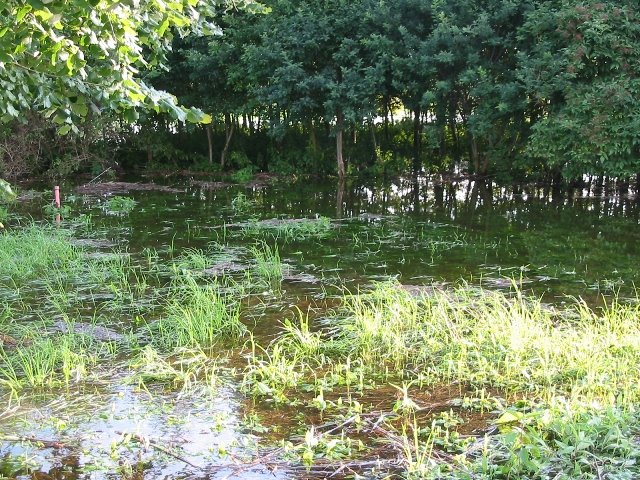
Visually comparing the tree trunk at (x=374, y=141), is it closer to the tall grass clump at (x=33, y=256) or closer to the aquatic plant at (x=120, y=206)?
the aquatic plant at (x=120, y=206)

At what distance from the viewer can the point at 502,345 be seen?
526cm

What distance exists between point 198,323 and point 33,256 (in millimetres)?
3594

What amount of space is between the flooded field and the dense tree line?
202 inches

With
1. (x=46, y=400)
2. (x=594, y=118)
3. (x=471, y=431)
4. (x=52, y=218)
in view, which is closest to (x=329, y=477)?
(x=471, y=431)

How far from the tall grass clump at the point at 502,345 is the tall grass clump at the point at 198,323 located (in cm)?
99

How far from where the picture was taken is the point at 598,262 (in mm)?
9000

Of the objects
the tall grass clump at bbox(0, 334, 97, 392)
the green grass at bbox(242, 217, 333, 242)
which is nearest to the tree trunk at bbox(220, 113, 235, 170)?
the green grass at bbox(242, 217, 333, 242)

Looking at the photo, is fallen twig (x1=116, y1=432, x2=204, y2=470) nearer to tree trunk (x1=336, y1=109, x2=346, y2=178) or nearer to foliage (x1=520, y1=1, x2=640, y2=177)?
foliage (x1=520, y1=1, x2=640, y2=177)

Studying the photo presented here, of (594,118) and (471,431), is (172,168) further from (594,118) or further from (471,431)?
(471,431)

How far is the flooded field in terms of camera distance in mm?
3791

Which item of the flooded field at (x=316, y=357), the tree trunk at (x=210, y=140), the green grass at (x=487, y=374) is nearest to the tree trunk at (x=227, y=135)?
the tree trunk at (x=210, y=140)

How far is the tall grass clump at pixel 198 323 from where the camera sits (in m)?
5.79

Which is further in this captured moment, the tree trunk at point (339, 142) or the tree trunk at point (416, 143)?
the tree trunk at point (416, 143)

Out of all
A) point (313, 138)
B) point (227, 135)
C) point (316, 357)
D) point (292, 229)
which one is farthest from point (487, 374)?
point (227, 135)
